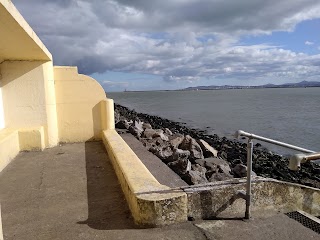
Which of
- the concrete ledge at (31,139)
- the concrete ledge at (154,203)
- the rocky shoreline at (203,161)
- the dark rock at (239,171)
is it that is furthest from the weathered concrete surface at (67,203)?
the dark rock at (239,171)

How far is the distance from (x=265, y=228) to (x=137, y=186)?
1.54 meters

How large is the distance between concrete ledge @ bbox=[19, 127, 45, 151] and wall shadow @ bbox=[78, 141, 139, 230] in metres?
1.59

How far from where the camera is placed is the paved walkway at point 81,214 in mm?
3285

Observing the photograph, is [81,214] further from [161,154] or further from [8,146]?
[161,154]

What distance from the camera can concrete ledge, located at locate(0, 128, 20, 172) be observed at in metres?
5.92

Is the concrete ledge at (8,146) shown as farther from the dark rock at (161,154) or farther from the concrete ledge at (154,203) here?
the concrete ledge at (154,203)

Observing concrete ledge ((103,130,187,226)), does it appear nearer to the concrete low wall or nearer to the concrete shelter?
the concrete shelter

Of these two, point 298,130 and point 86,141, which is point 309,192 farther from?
point 298,130

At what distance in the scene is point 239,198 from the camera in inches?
147

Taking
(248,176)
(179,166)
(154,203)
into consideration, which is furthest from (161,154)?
(154,203)

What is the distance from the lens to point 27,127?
7.41 meters

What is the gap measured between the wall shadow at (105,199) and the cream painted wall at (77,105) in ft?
6.81

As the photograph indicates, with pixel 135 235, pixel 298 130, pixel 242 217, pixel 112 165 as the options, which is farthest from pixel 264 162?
pixel 298 130

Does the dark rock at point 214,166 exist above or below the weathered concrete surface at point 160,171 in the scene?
below
